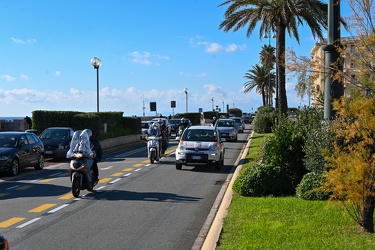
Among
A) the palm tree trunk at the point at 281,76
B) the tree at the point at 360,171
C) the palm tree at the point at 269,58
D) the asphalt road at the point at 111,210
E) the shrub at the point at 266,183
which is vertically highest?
the palm tree at the point at 269,58

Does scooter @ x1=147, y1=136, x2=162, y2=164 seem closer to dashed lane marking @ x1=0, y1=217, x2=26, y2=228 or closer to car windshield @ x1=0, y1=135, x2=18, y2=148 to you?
car windshield @ x1=0, y1=135, x2=18, y2=148

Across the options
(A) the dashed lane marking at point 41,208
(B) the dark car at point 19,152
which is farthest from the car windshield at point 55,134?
(A) the dashed lane marking at point 41,208

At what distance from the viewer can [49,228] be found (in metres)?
9.01

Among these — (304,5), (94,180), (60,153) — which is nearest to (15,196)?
(94,180)

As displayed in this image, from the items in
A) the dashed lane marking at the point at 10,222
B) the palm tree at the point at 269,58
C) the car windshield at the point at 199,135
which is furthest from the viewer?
the palm tree at the point at 269,58

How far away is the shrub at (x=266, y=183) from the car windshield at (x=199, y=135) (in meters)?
8.53

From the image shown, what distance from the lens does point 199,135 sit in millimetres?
20438

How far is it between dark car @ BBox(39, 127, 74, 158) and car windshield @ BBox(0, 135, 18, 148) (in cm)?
478

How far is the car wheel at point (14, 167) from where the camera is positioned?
1750 cm

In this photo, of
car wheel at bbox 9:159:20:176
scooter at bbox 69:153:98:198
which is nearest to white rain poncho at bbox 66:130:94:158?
scooter at bbox 69:153:98:198

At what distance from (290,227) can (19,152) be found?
1298 centimetres

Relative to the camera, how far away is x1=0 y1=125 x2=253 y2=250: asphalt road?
8133 millimetres

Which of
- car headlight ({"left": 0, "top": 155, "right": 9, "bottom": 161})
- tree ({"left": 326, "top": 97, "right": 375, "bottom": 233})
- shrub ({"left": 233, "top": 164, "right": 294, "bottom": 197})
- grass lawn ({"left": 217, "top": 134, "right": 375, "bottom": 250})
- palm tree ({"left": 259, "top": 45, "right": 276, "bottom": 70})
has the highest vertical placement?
palm tree ({"left": 259, "top": 45, "right": 276, "bottom": 70})

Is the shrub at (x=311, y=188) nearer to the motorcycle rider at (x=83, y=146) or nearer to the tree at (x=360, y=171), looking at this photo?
the tree at (x=360, y=171)
